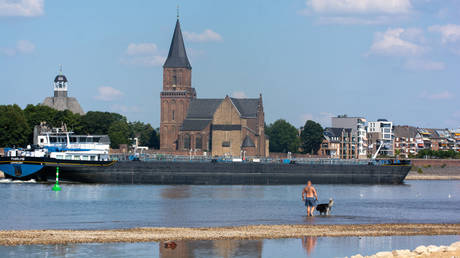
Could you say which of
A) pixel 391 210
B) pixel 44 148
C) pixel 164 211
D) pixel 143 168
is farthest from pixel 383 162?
pixel 164 211

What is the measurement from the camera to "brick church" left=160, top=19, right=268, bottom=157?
510 ft

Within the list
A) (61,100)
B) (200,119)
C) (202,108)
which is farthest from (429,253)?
(61,100)

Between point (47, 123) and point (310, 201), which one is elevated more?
point (47, 123)

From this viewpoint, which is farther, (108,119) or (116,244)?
(108,119)

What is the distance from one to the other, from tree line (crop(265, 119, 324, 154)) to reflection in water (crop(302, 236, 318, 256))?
5517 inches

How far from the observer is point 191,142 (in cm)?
15838

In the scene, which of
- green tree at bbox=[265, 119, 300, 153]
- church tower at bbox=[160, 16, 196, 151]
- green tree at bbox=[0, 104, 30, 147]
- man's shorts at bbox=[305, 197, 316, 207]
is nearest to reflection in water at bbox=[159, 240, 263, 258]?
man's shorts at bbox=[305, 197, 316, 207]

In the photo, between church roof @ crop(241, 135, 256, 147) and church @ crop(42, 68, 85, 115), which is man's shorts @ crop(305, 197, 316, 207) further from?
church @ crop(42, 68, 85, 115)

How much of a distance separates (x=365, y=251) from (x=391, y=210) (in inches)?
751

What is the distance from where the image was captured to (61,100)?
185 metres

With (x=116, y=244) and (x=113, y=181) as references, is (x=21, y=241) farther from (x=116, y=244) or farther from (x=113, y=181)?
(x=113, y=181)

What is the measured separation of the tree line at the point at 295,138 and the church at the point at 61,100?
48696 millimetres

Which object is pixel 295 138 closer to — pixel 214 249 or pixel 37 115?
pixel 37 115

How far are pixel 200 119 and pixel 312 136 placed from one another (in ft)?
83.5
